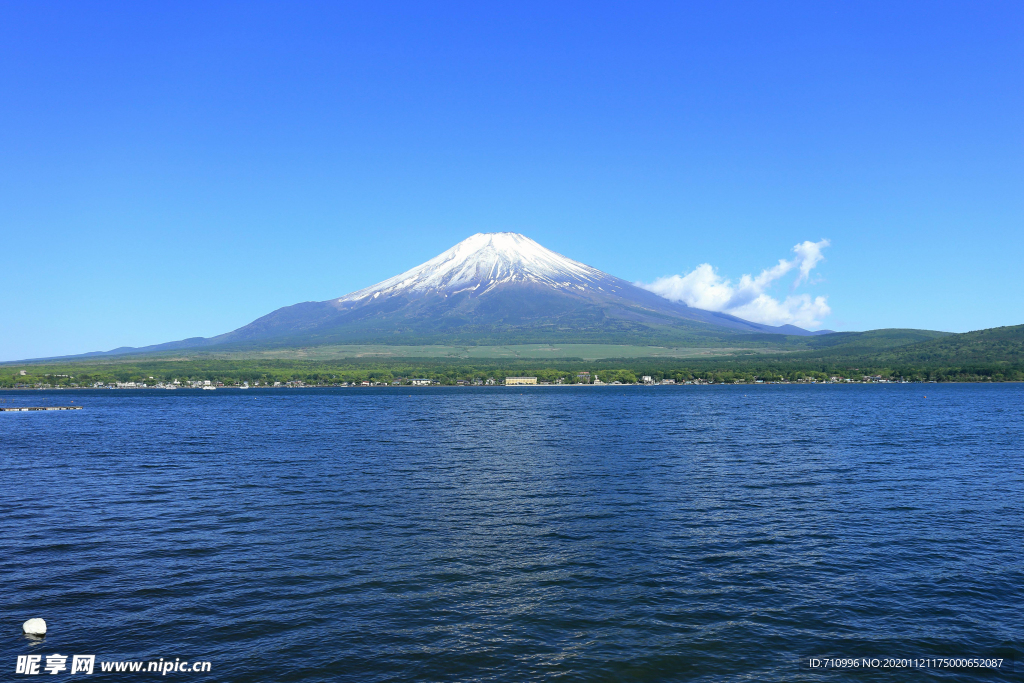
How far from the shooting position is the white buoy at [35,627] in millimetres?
16234

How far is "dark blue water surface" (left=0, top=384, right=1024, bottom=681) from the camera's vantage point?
1570cm

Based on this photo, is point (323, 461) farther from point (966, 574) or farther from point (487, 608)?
point (966, 574)

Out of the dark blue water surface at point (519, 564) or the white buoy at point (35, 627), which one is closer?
the dark blue water surface at point (519, 564)

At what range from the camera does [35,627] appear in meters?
16.3

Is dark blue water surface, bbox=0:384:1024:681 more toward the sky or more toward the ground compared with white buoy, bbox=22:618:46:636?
more toward the ground

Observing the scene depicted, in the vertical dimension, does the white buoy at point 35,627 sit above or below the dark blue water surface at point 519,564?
above

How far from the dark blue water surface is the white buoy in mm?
241

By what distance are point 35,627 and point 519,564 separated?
1353 cm

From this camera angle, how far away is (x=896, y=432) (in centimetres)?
6631

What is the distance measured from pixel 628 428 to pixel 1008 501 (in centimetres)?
4348

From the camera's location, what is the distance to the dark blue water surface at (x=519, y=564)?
15695 millimetres

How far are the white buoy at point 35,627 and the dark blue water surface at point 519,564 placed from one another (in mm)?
241

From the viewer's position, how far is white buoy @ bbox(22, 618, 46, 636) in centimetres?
1623

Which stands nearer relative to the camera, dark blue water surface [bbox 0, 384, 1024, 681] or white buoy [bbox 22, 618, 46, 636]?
dark blue water surface [bbox 0, 384, 1024, 681]
